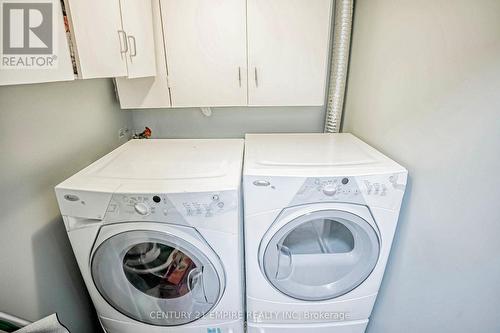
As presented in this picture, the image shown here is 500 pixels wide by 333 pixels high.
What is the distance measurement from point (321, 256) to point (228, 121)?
3.47 ft

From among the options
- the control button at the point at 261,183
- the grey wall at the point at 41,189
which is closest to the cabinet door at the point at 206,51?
the grey wall at the point at 41,189

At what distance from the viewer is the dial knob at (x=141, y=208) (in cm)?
98

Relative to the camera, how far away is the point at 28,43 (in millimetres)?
720

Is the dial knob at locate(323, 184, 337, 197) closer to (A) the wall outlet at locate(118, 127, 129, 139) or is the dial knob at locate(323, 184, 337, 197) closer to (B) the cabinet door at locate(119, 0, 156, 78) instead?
(B) the cabinet door at locate(119, 0, 156, 78)

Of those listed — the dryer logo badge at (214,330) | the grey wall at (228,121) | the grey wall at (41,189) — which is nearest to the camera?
the grey wall at (41,189)

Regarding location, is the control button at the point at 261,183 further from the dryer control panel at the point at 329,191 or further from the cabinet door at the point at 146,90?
the cabinet door at the point at 146,90

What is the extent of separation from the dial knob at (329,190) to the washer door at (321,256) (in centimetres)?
9

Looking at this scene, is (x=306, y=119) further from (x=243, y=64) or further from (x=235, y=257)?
(x=235, y=257)

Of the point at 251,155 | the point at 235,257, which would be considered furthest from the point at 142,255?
the point at 251,155

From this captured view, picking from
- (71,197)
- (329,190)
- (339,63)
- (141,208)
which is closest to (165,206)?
(141,208)

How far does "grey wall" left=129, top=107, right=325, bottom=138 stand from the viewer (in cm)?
180

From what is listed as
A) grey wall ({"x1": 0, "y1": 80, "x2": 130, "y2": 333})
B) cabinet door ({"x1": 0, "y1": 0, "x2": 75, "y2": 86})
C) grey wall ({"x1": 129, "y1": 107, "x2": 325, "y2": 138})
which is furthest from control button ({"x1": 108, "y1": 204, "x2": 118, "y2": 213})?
grey wall ({"x1": 129, "y1": 107, "x2": 325, "y2": 138})

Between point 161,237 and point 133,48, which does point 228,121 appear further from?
point 161,237

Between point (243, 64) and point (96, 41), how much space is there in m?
0.72
